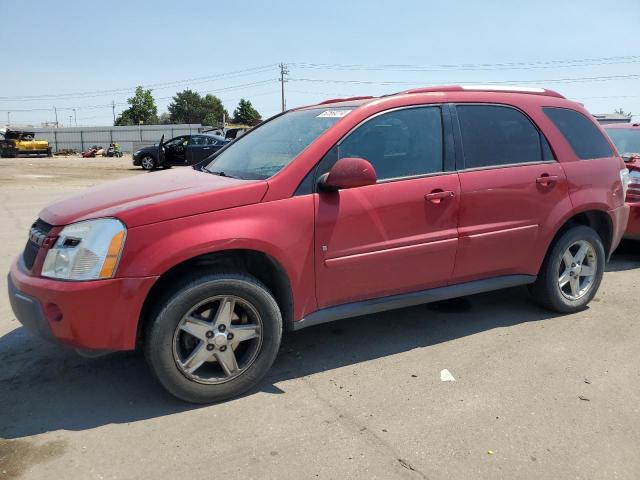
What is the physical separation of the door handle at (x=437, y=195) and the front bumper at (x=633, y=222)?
3.54 metres

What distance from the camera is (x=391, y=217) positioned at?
11.4ft

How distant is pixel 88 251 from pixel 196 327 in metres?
0.72

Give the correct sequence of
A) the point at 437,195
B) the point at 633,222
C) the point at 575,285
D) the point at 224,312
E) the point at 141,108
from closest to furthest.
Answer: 1. the point at 224,312
2. the point at 437,195
3. the point at 575,285
4. the point at 633,222
5. the point at 141,108

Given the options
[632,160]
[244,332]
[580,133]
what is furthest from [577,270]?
[244,332]

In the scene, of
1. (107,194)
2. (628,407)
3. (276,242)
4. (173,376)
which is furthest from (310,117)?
(628,407)

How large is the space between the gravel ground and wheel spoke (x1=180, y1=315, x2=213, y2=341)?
1.48 ft

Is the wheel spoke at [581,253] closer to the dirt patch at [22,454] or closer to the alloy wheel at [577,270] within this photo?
the alloy wheel at [577,270]

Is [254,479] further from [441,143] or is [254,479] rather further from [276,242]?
[441,143]

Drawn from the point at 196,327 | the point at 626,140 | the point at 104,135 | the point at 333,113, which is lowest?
the point at 196,327

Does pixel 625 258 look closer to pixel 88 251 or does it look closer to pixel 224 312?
pixel 224 312

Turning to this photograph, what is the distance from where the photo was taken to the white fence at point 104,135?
62500 millimetres

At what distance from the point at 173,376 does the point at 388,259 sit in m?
1.53

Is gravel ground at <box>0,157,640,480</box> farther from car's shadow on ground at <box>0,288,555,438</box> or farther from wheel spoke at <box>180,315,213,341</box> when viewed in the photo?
wheel spoke at <box>180,315,213,341</box>

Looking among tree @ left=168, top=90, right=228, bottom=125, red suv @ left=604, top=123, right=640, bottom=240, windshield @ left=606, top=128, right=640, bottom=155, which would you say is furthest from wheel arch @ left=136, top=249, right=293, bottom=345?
tree @ left=168, top=90, right=228, bottom=125
